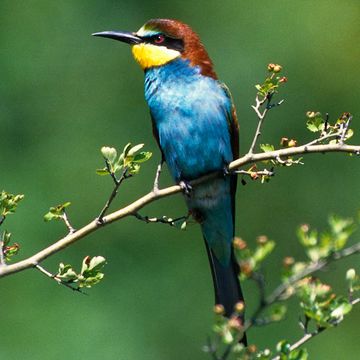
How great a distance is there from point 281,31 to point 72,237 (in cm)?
772

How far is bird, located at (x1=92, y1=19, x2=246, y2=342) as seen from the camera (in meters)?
4.26

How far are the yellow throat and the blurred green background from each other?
3.01 meters

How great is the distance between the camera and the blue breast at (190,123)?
425 cm

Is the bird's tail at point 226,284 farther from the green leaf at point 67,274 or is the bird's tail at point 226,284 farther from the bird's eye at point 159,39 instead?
the green leaf at point 67,274

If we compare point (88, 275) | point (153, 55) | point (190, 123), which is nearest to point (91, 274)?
point (88, 275)

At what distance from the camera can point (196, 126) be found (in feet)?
14.0

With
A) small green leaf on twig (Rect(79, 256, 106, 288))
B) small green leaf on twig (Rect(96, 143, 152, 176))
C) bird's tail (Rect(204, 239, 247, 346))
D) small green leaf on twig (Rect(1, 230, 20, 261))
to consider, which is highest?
small green leaf on twig (Rect(96, 143, 152, 176))

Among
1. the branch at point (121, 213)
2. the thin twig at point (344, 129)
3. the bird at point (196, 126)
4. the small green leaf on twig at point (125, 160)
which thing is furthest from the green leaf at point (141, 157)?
the bird at point (196, 126)

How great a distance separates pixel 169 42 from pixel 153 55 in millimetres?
120

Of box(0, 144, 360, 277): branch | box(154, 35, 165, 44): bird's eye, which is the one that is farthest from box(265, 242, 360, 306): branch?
box(154, 35, 165, 44): bird's eye

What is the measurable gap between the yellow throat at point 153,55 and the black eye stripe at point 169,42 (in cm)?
2

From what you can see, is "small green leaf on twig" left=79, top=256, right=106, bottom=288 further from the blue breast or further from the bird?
the blue breast

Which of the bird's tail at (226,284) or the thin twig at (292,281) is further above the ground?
the thin twig at (292,281)

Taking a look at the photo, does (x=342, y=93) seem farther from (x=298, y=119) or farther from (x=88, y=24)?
(x=88, y=24)
